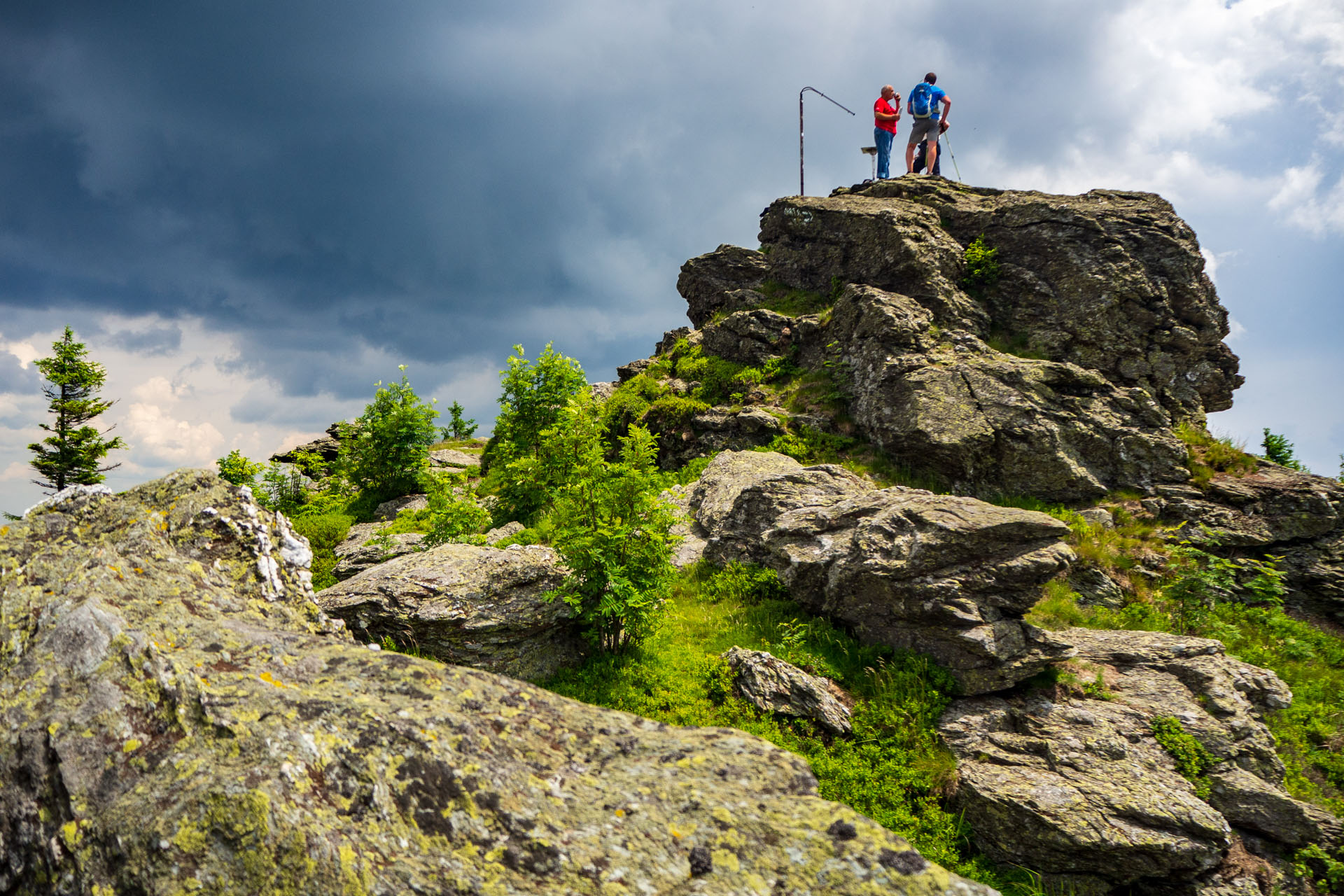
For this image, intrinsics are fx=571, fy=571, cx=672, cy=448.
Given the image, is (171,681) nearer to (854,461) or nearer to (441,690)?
(441,690)

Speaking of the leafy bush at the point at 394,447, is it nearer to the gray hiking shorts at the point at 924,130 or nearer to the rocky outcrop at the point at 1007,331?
the rocky outcrop at the point at 1007,331

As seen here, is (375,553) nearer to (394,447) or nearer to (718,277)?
(394,447)

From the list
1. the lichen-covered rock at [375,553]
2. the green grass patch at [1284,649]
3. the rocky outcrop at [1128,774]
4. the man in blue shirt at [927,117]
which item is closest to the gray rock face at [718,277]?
the man in blue shirt at [927,117]

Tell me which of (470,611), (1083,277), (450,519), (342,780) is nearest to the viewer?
(342,780)

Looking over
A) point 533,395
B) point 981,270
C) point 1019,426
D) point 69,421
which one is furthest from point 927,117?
point 69,421

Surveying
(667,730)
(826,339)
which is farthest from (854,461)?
(667,730)

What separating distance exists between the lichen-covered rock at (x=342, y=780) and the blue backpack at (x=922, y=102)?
3479cm

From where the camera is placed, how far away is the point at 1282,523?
15773 millimetres

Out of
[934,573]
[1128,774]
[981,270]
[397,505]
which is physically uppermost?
[981,270]

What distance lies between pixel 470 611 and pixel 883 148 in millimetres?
33277

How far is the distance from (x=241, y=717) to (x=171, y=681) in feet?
2.54

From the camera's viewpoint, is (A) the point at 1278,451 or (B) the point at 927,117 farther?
(B) the point at 927,117

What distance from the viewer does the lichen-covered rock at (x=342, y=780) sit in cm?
362

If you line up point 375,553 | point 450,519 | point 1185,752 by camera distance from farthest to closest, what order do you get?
point 450,519 < point 375,553 < point 1185,752
